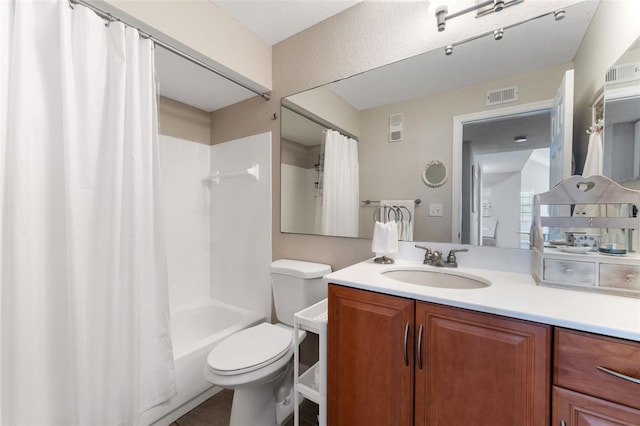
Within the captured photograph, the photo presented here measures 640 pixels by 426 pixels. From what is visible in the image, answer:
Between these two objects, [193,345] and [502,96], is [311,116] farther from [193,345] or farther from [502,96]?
[193,345]

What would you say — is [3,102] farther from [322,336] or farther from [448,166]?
[448,166]

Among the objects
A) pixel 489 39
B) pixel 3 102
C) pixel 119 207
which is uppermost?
pixel 489 39

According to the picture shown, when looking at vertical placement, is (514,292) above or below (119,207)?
below

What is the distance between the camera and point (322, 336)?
45.1 inches

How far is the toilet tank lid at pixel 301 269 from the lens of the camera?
162 centimetres

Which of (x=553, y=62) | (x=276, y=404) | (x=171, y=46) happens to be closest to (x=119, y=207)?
(x=171, y=46)

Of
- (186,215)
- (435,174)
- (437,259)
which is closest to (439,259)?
(437,259)

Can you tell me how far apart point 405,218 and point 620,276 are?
806mm

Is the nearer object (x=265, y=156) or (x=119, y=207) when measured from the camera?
(x=119, y=207)

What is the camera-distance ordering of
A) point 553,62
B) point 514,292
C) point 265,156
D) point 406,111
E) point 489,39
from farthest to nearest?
point 265,156 → point 406,111 → point 489,39 → point 553,62 → point 514,292

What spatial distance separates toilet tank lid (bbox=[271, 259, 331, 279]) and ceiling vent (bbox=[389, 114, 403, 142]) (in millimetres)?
882

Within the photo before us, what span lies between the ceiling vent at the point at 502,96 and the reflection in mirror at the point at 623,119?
0.29 metres

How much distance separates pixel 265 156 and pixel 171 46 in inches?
33.6

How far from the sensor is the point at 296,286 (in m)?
1.68
